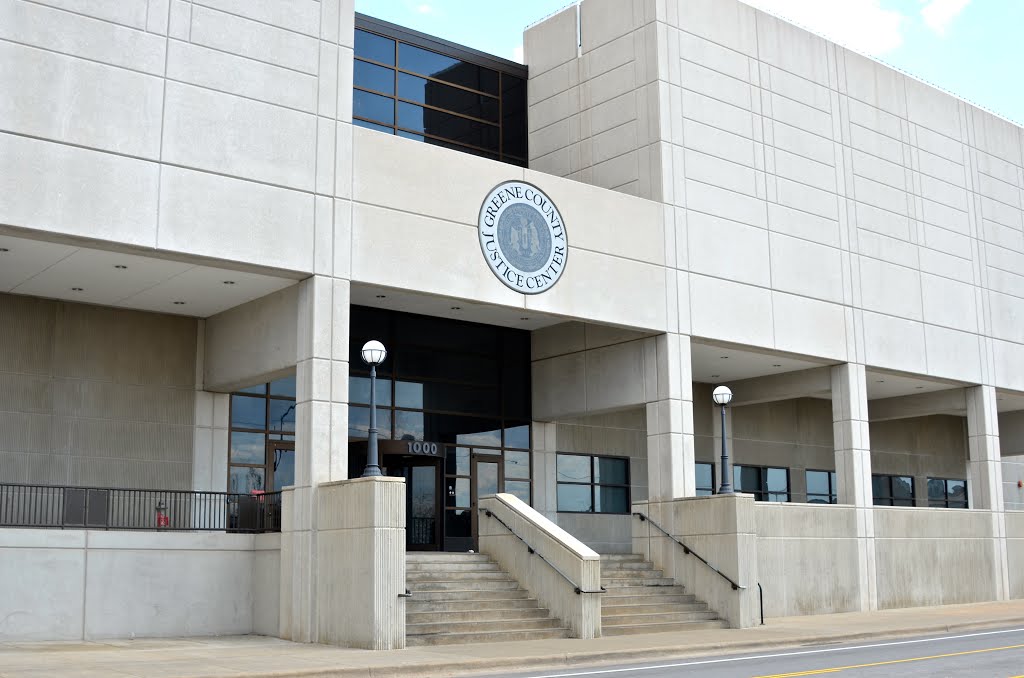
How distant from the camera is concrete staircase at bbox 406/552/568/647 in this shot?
1972cm

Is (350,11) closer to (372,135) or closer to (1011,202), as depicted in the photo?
(372,135)

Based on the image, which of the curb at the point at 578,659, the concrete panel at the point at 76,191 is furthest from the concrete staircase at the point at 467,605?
the concrete panel at the point at 76,191

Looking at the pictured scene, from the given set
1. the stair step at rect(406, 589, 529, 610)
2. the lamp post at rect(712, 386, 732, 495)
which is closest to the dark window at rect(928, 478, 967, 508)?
the lamp post at rect(712, 386, 732, 495)

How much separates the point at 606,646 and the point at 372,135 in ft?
35.8

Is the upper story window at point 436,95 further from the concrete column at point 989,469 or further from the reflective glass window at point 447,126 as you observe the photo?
A: the concrete column at point 989,469

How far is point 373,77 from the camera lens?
28.0 m

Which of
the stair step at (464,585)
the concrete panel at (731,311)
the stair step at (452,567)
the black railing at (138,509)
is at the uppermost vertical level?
the concrete panel at (731,311)

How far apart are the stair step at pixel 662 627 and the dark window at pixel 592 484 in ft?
23.5

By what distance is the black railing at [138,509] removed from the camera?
68.5ft

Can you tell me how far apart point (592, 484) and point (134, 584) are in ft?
46.0

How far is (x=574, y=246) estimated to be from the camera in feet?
83.0

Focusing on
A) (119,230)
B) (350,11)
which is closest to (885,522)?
(350,11)

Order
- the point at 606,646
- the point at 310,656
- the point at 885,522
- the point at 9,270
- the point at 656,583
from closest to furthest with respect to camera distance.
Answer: the point at 310,656 → the point at 606,646 → the point at 9,270 → the point at 656,583 → the point at 885,522

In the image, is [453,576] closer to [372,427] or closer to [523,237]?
[372,427]
